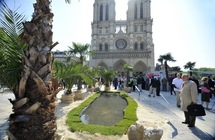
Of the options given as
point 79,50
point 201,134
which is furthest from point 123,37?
point 201,134

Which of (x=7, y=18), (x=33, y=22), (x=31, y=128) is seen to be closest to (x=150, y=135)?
(x=31, y=128)

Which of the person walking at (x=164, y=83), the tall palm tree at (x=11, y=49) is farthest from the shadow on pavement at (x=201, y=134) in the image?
the person walking at (x=164, y=83)

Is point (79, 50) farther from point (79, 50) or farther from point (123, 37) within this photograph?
point (123, 37)

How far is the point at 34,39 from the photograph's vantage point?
10.5 feet

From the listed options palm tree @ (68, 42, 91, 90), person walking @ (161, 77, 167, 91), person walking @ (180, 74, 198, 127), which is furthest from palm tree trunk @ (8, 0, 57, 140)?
person walking @ (161, 77, 167, 91)

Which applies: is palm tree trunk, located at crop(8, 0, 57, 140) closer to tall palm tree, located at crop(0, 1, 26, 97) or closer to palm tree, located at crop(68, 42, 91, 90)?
tall palm tree, located at crop(0, 1, 26, 97)

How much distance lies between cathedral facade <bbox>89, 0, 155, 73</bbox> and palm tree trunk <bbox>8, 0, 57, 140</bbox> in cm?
5309

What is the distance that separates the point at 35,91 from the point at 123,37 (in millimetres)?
57033

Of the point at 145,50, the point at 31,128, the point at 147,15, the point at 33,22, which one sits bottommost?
the point at 31,128

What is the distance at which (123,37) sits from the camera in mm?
58969

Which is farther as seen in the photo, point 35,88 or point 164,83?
point 164,83

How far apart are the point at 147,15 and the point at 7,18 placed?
194 ft

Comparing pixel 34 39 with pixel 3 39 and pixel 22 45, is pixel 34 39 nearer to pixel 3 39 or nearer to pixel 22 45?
pixel 22 45

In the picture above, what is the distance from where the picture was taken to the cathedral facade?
57.1 m
